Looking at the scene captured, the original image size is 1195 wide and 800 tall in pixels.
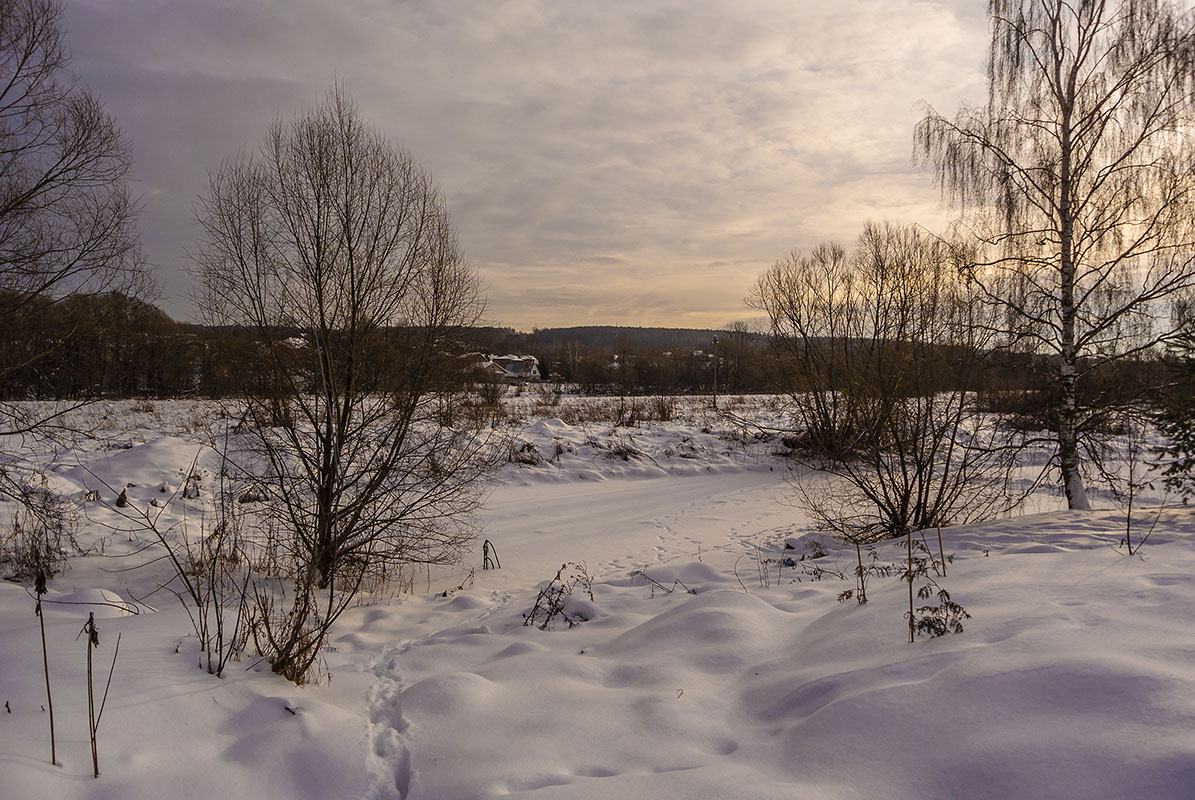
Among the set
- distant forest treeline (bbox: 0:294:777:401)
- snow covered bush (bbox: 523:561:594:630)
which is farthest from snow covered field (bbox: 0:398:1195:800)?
distant forest treeline (bbox: 0:294:777:401)

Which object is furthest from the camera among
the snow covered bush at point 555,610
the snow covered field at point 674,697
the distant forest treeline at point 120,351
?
the distant forest treeline at point 120,351

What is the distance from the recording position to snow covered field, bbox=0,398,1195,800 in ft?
7.01

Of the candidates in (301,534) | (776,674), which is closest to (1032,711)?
(776,674)

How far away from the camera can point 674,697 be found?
3.21 meters

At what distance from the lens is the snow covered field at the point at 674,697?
2.14 metres

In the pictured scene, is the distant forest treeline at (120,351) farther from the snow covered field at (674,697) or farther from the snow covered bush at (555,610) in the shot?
the snow covered bush at (555,610)

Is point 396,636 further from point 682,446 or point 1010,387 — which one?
point 682,446

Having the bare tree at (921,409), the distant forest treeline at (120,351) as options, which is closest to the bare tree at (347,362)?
the distant forest treeline at (120,351)

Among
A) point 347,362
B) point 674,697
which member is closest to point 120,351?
point 347,362

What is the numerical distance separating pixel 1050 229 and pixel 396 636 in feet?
32.3

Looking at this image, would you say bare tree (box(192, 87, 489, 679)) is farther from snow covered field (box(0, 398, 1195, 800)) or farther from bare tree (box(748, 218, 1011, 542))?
bare tree (box(748, 218, 1011, 542))

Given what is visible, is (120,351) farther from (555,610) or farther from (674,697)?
(674,697)

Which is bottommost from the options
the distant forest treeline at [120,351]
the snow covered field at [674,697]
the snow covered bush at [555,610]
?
the snow covered bush at [555,610]

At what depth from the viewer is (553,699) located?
337 cm
